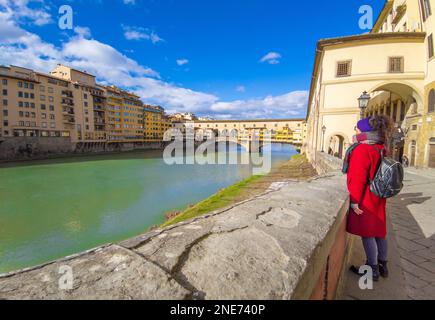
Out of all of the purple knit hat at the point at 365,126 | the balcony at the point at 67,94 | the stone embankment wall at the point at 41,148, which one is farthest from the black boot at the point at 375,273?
the balcony at the point at 67,94

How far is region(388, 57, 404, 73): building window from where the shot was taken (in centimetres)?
1617

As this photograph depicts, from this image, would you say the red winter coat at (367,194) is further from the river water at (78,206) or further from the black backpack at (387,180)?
the river water at (78,206)

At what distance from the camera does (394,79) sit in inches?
641

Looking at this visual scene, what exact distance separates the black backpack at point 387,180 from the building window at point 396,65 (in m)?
20.0

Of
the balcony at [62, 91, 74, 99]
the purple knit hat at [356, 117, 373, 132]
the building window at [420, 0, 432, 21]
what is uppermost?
the balcony at [62, 91, 74, 99]

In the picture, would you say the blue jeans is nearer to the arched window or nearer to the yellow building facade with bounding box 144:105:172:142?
the arched window

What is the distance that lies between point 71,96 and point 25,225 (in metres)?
41.6

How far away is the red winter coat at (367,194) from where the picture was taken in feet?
7.00

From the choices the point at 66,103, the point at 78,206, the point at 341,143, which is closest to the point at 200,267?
the point at 78,206

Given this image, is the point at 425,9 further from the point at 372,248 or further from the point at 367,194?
the point at 372,248

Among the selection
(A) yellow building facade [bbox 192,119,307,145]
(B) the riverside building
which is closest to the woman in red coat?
(B) the riverside building

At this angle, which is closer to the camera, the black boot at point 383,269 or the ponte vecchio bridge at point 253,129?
the black boot at point 383,269

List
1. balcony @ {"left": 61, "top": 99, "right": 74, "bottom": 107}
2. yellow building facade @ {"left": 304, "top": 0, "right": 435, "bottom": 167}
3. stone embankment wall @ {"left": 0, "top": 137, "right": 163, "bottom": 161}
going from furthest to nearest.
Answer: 1. balcony @ {"left": 61, "top": 99, "right": 74, "bottom": 107}
2. stone embankment wall @ {"left": 0, "top": 137, "right": 163, "bottom": 161}
3. yellow building facade @ {"left": 304, "top": 0, "right": 435, "bottom": 167}
